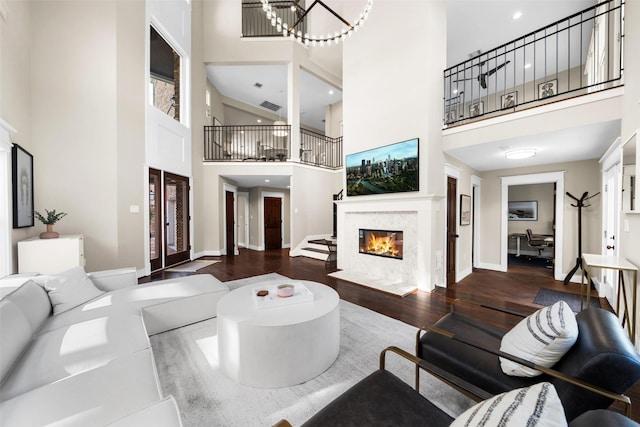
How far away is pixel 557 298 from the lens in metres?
3.66

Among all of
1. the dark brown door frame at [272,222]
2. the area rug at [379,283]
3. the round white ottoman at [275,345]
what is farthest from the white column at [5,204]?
the dark brown door frame at [272,222]

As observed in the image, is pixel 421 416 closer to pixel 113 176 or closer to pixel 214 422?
pixel 214 422

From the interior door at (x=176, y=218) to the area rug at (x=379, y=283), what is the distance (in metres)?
3.65

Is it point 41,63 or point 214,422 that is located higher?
point 41,63

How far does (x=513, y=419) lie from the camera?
66 centimetres

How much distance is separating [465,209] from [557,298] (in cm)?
198

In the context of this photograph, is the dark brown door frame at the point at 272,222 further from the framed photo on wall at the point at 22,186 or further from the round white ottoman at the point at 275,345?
the round white ottoman at the point at 275,345

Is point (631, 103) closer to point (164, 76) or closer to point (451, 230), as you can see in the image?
point (451, 230)

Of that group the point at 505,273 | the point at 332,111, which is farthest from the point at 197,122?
the point at 505,273

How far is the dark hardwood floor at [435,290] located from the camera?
3.00 m

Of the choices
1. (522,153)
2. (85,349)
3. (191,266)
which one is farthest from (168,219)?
(522,153)

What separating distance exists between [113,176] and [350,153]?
14.1 ft

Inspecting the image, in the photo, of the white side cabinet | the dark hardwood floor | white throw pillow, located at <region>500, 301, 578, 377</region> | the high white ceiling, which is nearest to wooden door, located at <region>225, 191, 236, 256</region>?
the dark hardwood floor

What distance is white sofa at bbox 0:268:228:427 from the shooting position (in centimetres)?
105
